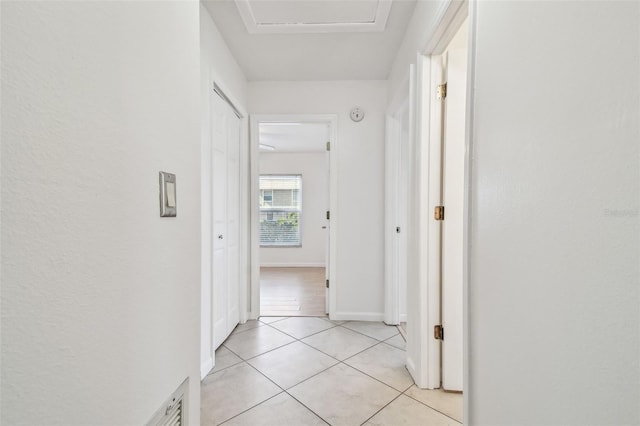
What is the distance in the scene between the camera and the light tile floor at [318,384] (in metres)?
1.54

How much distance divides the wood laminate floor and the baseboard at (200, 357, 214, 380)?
1175 mm

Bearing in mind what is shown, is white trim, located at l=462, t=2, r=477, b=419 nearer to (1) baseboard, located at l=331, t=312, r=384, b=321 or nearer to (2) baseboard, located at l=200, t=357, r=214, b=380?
(2) baseboard, located at l=200, t=357, r=214, b=380

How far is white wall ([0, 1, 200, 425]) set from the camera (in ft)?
1.26

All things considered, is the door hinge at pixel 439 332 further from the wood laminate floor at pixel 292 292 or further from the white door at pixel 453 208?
the wood laminate floor at pixel 292 292

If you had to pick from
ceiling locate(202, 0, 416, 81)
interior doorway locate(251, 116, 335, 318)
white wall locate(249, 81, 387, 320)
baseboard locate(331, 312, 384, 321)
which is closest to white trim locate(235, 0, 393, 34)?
ceiling locate(202, 0, 416, 81)

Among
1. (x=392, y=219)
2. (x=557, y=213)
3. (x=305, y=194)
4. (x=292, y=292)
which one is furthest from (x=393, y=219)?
(x=305, y=194)

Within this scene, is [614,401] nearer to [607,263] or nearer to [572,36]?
[607,263]

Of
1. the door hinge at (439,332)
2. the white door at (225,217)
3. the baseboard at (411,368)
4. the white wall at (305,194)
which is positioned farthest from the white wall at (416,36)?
the white wall at (305,194)

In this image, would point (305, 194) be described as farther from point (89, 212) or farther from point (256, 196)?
point (89, 212)

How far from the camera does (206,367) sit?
194 cm

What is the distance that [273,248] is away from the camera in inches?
248

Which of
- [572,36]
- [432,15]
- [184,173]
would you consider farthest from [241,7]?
[572,36]

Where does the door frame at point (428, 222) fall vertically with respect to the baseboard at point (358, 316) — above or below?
above

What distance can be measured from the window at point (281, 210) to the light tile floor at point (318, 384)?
3749 millimetres
